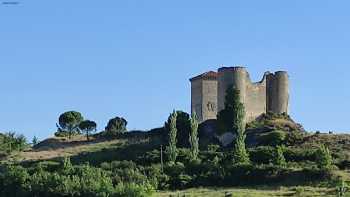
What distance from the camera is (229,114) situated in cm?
6975

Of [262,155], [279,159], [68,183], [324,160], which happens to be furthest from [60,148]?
[324,160]

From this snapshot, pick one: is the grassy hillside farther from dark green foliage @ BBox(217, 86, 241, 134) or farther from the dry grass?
dark green foliage @ BBox(217, 86, 241, 134)

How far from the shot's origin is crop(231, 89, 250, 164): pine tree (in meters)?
60.4

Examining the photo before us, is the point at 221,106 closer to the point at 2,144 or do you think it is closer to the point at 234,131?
the point at 234,131

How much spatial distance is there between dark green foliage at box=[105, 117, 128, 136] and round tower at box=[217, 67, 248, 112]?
13483 millimetres

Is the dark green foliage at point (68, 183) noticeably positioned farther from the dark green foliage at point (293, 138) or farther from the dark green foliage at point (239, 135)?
the dark green foliage at point (293, 138)

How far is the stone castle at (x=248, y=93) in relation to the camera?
74363mm

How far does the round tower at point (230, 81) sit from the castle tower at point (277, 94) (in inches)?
108

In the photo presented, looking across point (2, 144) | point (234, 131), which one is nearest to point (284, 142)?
point (234, 131)

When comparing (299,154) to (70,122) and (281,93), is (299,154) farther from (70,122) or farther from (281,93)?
(70,122)

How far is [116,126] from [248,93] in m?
16.3

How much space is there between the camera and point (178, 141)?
7131 cm

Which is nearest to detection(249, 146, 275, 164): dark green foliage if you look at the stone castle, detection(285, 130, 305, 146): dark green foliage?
detection(285, 130, 305, 146): dark green foliage

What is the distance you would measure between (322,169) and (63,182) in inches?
649
